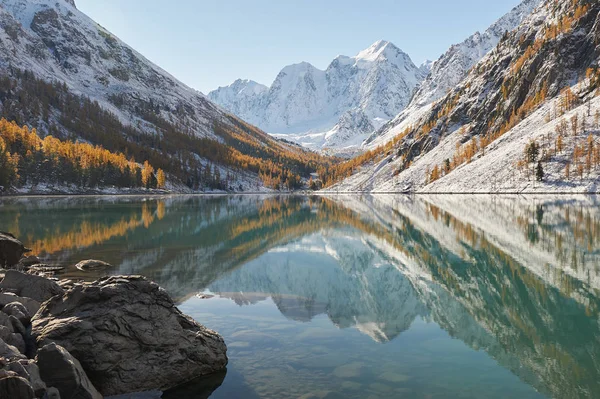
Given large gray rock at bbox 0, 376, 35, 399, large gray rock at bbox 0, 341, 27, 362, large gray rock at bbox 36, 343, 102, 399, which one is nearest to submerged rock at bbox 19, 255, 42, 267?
large gray rock at bbox 0, 341, 27, 362

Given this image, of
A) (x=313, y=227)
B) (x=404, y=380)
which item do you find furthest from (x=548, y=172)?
(x=404, y=380)

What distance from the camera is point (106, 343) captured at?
1328cm

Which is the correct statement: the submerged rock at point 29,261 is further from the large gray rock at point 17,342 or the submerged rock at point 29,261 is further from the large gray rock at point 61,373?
the large gray rock at point 61,373

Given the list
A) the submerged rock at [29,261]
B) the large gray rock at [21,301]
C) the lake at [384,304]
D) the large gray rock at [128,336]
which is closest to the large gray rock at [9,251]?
the submerged rock at [29,261]

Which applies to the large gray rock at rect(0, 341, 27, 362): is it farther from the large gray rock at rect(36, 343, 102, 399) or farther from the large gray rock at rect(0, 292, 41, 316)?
the large gray rock at rect(0, 292, 41, 316)

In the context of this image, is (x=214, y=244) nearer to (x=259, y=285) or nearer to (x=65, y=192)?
(x=259, y=285)

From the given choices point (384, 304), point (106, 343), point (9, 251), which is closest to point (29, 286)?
point (106, 343)

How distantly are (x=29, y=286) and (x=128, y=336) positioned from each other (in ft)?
28.1

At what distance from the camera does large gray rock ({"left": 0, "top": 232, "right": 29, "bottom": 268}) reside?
1133 inches

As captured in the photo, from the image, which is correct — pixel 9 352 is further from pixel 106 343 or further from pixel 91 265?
pixel 91 265

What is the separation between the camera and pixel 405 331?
1961 centimetres

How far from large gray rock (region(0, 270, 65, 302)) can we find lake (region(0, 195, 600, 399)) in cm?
671

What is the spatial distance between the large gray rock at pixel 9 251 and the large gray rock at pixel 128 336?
17.9 m

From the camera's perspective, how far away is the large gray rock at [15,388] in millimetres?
9727
